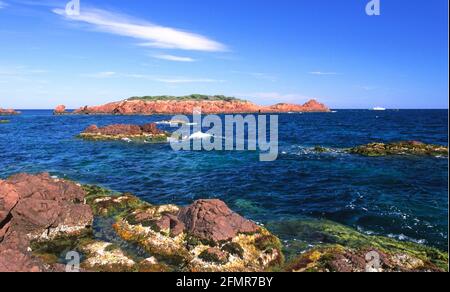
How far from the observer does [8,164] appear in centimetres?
3588

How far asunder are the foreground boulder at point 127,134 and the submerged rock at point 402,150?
3236 centimetres

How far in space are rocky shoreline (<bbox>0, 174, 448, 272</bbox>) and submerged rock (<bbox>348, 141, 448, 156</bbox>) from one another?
26265mm

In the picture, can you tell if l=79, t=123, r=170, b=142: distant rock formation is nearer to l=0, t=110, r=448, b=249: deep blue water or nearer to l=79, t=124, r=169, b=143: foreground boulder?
l=79, t=124, r=169, b=143: foreground boulder

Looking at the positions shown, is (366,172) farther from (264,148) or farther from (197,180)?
(264,148)

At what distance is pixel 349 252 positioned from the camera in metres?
13.4

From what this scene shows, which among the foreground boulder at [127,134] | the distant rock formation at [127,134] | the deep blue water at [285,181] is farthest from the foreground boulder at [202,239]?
the distant rock formation at [127,134]

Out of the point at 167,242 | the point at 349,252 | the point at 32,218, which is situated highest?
the point at 32,218

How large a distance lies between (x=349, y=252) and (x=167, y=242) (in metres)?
7.73

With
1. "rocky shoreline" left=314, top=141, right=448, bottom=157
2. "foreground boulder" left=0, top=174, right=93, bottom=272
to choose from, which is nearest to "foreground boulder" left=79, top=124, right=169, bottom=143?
"rocky shoreline" left=314, top=141, right=448, bottom=157

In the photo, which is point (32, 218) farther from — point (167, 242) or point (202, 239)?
point (202, 239)

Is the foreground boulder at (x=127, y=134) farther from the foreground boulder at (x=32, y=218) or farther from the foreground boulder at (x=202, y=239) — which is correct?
the foreground boulder at (x=202, y=239)

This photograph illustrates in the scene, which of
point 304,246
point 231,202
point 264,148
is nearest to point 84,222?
point 231,202

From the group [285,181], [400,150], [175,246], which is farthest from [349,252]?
[400,150]

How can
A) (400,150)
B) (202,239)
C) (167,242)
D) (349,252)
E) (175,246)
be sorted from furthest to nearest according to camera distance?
(400,150) < (167,242) < (202,239) < (175,246) < (349,252)
